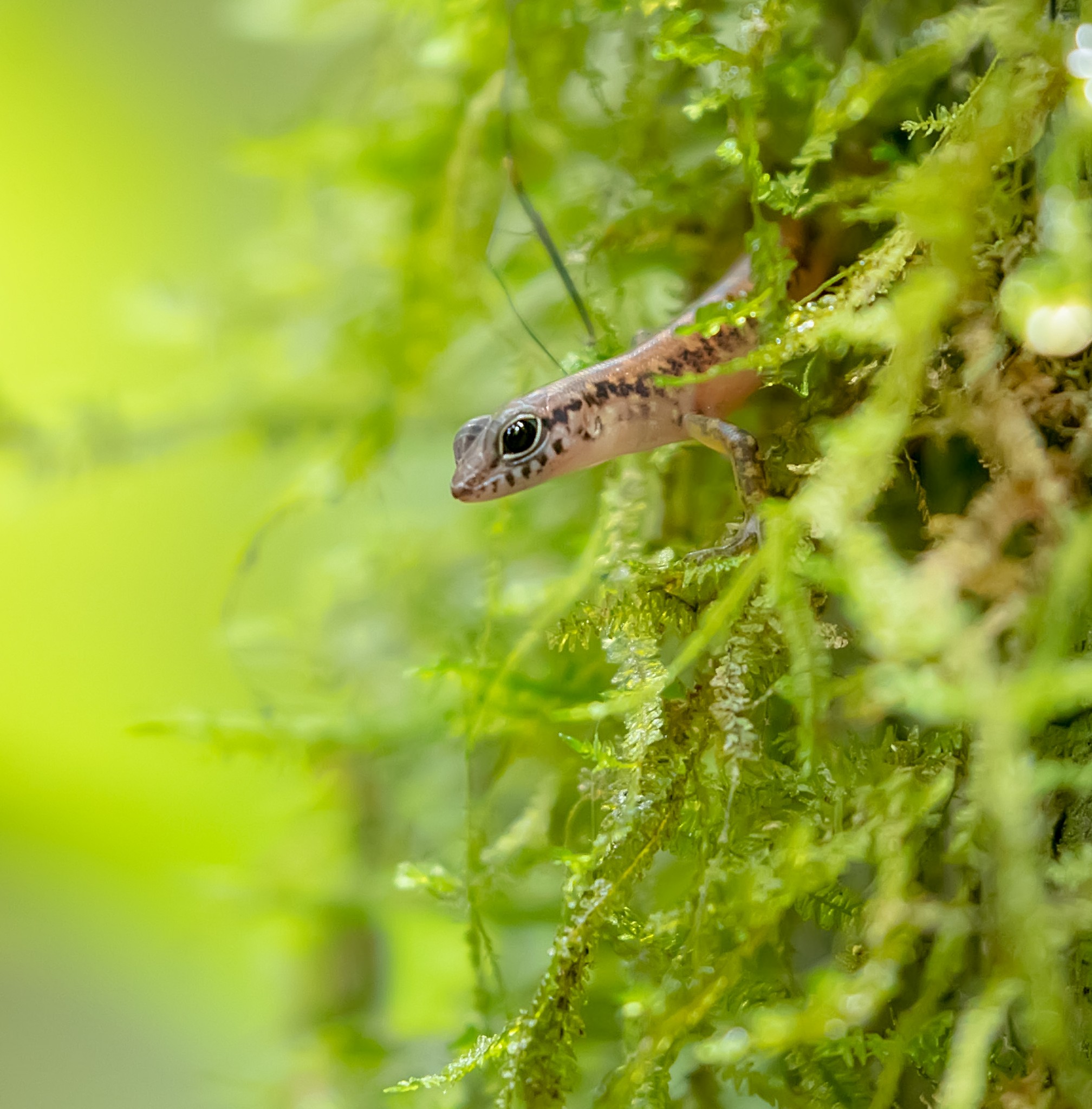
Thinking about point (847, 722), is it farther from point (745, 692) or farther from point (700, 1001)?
point (700, 1001)

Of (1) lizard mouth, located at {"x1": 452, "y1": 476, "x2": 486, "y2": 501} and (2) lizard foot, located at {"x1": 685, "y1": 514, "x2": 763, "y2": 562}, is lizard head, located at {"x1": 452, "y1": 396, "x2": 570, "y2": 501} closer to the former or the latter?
(1) lizard mouth, located at {"x1": 452, "y1": 476, "x2": 486, "y2": 501}

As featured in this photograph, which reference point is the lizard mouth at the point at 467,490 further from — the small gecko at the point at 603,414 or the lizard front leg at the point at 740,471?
the lizard front leg at the point at 740,471

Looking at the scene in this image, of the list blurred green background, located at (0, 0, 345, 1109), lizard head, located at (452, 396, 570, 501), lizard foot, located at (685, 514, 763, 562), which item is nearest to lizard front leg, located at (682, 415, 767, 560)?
lizard foot, located at (685, 514, 763, 562)

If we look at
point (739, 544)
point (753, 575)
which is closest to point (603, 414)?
point (739, 544)

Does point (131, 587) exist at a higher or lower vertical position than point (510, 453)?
higher

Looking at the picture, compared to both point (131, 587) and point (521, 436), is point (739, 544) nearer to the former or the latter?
point (521, 436)

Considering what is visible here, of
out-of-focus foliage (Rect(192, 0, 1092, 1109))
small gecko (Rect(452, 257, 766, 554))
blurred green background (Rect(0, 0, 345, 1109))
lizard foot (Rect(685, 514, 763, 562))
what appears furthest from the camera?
blurred green background (Rect(0, 0, 345, 1109))
